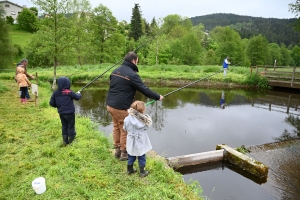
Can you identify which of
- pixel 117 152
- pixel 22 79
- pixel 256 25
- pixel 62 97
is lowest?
pixel 117 152

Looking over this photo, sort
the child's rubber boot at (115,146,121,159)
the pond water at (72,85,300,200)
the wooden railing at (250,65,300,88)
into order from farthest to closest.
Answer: the wooden railing at (250,65,300,88) < the pond water at (72,85,300,200) < the child's rubber boot at (115,146,121,159)

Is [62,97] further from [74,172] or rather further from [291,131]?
[291,131]

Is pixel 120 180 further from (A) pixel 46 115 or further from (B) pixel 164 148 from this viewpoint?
(A) pixel 46 115

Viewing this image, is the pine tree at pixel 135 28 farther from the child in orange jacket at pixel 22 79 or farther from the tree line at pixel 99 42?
the child in orange jacket at pixel 22 79

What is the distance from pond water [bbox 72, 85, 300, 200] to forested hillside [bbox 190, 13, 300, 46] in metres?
69.3

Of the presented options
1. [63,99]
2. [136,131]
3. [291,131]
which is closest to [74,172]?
[136,131]

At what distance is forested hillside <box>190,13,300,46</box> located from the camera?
322ft

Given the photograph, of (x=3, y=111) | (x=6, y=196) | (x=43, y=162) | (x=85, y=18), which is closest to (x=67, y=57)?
(x=3, y=111)

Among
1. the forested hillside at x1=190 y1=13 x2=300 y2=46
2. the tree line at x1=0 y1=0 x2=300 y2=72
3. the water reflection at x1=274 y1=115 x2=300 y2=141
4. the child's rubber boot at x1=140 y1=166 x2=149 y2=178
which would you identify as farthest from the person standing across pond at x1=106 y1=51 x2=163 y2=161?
the forested hillside at x1=190 y1=13 x2=300 y2=46

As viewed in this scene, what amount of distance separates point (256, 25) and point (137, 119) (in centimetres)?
15566

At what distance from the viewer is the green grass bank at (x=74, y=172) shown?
363 centimetres

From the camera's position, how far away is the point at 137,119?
387cm

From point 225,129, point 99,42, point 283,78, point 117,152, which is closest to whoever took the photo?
point 117,152

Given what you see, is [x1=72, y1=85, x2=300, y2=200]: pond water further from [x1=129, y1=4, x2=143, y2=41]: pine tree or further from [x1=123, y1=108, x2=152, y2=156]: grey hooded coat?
[x1=129, y1=4, x2=143, y2=41]: pine tree
